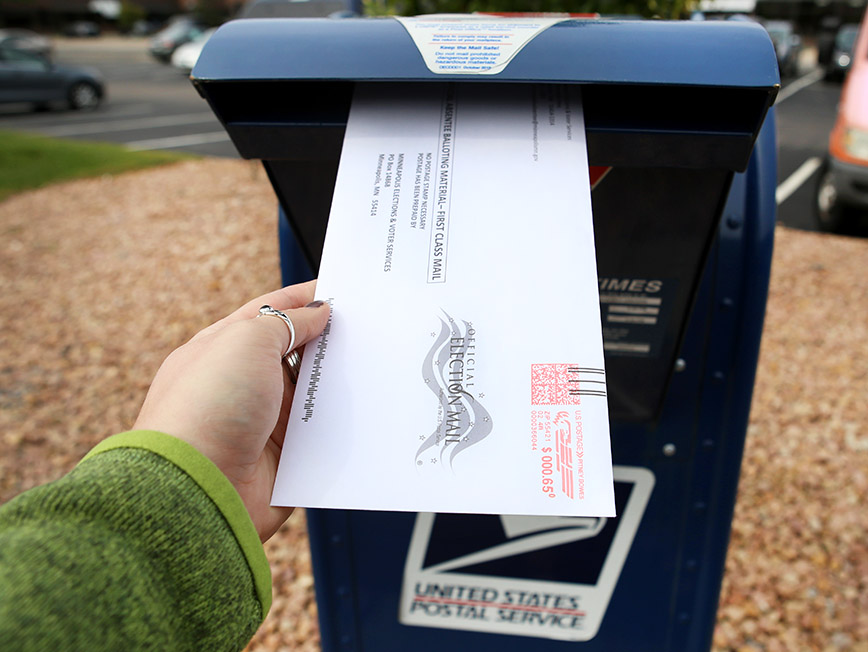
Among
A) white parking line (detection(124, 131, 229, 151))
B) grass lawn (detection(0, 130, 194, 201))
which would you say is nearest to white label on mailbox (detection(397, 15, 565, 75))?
grass lawn (detection(0, 130, 194, 201))

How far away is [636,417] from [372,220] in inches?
27.9

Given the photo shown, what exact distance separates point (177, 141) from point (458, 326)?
9713 millimetres

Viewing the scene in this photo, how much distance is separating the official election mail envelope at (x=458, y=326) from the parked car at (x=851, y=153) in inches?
189

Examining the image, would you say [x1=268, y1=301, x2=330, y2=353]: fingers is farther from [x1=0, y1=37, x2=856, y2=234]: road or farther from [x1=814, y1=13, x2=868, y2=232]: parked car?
[x1=0, y1=37, x2=856, y2=234]: road

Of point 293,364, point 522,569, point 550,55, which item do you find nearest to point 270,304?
point 293,364

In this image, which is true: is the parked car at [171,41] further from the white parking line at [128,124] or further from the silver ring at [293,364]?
the silver ring at [293,364]

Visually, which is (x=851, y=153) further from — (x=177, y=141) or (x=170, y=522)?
(x=177, y=141)

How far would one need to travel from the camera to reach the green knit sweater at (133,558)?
1.92ft

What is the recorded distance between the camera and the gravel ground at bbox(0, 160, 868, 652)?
2213 millimetres

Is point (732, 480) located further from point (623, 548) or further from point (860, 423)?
point (860, 423)

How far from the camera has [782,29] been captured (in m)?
15.1

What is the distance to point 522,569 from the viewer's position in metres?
1.43

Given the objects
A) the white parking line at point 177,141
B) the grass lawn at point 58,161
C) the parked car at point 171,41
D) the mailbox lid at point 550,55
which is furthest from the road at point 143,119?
the mailbox lid at point 550,55

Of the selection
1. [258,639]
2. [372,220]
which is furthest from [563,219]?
[258,639]
